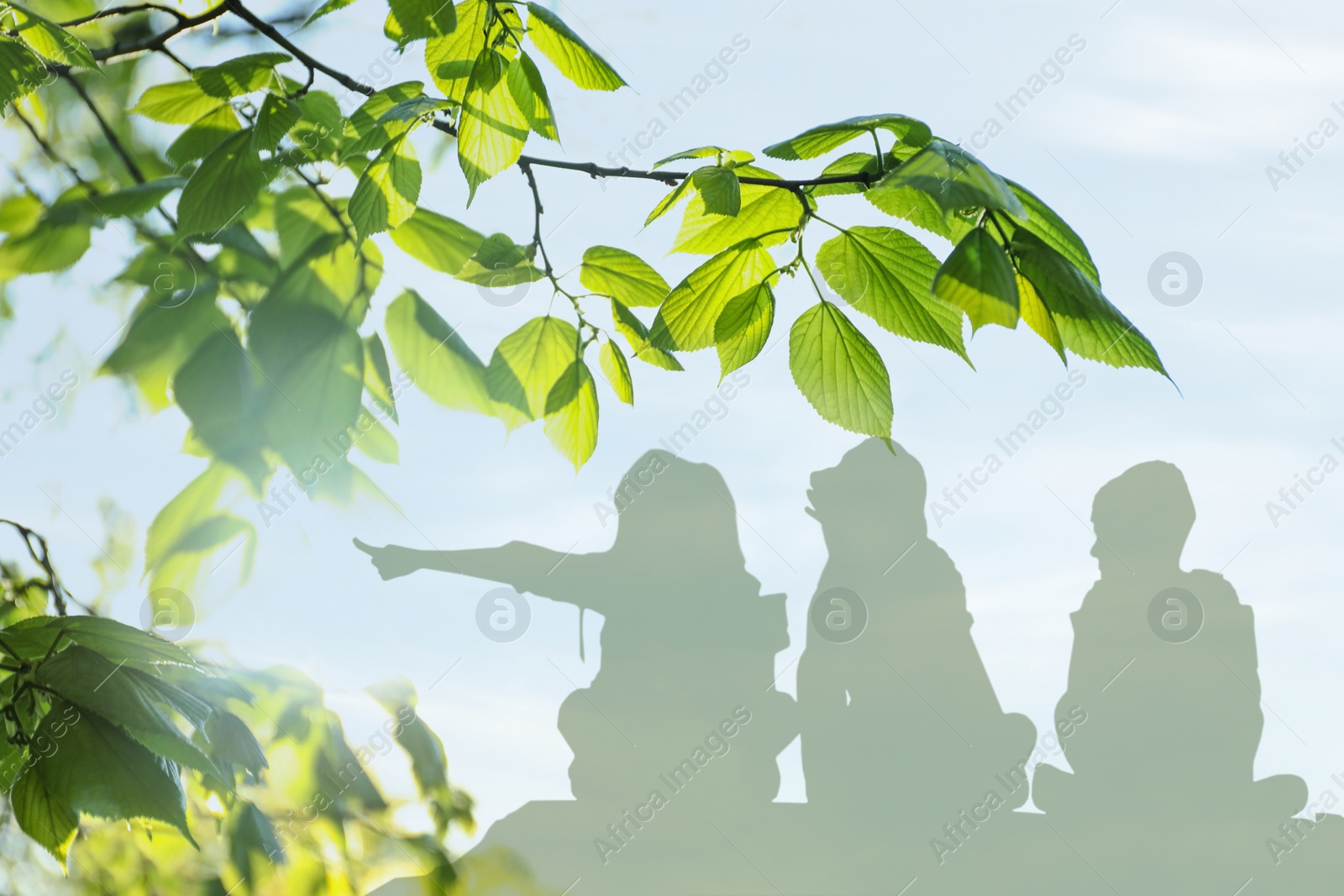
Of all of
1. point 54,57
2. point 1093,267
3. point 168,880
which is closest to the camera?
point 1093,267

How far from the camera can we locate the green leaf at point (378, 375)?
51 cm

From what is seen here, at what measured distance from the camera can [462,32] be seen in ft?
1.22

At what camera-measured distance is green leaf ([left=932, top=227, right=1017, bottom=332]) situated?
22cm

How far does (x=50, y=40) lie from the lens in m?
0.45

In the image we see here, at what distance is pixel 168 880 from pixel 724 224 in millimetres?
888

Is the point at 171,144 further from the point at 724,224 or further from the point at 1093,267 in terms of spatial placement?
the point at 1093,267

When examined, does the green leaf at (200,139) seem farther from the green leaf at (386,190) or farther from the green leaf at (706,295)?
the green leaf at (706,295)

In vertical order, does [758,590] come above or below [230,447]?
above

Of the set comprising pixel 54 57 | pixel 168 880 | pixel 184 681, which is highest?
pixel 54 57

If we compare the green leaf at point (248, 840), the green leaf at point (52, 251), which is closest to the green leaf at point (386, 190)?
the green leaf at point (52, 251)

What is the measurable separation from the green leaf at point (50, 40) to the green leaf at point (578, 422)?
0.86 feet

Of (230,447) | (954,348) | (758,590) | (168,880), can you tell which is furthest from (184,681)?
(758,590)

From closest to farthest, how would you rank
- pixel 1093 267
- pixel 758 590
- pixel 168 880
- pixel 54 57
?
pixel 1093 267 → pixel 54 57 → pixel 168 880 → pixel 758 590

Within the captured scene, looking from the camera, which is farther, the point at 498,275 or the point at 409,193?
the point at 498,275
